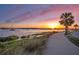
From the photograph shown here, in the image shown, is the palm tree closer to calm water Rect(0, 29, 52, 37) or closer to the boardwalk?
the boardwalk

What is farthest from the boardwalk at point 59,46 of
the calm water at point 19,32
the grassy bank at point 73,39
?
the calm water at point 19,32

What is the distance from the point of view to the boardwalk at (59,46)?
5.98ft

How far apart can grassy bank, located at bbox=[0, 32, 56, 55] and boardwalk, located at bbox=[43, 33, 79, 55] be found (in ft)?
0.19

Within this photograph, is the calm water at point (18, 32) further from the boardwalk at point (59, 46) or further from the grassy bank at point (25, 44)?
the boardwalk at point (59, 46)

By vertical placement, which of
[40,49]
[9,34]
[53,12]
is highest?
[53,12]

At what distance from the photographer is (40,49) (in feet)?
6.00

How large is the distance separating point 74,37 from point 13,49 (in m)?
0.56

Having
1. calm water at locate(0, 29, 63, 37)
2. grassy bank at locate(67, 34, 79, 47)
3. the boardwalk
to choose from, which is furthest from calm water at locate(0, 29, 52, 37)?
grassy bank at locate(67, 34, 79, 47)

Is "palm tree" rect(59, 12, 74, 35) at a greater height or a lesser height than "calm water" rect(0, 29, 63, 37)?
greater

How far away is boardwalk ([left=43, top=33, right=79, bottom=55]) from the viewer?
182 cm

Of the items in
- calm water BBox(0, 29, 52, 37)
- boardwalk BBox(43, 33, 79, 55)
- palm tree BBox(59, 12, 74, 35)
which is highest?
palm tree BBox(59, 12, 74, 35)

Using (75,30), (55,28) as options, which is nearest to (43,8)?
→ (55,28)

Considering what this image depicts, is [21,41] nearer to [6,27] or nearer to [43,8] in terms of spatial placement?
[6,27]

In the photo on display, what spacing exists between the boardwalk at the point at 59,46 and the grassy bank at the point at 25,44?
0.06 meters
